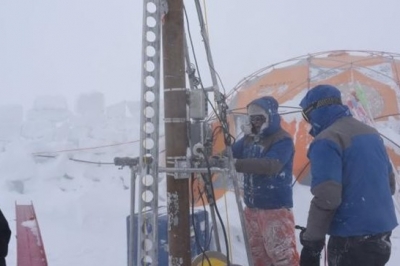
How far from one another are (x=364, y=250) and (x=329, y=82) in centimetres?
608

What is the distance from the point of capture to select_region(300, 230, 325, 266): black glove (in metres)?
3.19

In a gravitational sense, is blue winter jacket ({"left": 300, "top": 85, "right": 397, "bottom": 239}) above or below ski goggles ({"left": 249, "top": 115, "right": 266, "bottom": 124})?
below

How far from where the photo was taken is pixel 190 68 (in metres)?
3.68

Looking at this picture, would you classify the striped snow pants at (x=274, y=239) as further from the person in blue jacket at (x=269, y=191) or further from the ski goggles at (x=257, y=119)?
the ski goggles at (x=257, y=119)

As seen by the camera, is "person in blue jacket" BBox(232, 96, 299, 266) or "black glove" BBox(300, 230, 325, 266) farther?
"person in blue jacket" BBox(232, 96, 299, 266)

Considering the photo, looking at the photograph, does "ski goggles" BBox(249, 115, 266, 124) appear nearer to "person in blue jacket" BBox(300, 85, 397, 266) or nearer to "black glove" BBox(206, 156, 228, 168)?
"black glove" BBox(206, 156, 228, 168)

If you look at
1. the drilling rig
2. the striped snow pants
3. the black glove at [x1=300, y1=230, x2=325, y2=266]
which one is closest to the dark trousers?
the black glove at [x1=300, y1=230, x2=325, y2=266]

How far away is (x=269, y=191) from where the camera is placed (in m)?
4.46

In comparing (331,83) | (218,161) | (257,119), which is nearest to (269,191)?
→ (257,119)

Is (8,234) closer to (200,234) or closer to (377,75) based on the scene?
(200,234)

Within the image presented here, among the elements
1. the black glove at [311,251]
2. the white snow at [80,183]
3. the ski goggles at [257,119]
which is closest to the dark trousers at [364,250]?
the black glove at [311,251]

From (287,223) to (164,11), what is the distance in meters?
2.36

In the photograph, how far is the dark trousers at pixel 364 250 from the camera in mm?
3107

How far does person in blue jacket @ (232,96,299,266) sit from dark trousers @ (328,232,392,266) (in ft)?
3.87
